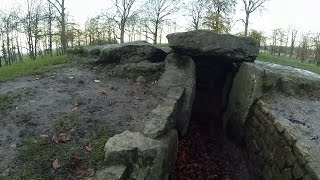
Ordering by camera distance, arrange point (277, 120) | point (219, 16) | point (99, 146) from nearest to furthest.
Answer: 1. point (99, 146)
2. point (277, 120)
3. point (219, 16)

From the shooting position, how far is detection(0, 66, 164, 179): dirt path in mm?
4367

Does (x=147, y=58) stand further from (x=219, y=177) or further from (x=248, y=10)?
(x=248, y=10)

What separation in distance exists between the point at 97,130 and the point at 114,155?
0.85m

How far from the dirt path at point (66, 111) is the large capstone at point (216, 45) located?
128 centimetres

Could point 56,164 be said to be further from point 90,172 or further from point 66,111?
point 66,111

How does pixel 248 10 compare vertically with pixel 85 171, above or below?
above

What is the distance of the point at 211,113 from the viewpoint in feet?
29.4

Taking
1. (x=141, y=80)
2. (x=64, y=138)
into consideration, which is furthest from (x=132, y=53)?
(x=64, y=138)

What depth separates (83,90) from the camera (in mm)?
6609

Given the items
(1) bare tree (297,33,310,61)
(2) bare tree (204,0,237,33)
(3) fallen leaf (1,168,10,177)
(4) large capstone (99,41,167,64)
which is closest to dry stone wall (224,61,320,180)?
(4) large capstone (99,41,167,64)

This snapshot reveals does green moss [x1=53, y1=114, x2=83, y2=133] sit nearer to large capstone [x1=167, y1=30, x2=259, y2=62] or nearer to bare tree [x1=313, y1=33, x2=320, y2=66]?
large capstone [x1=167, y1=30, x2=259, y2=62]

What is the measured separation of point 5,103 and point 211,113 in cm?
537

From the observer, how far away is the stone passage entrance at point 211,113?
6.46 meters

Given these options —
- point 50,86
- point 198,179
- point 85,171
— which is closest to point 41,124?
point 85,171
